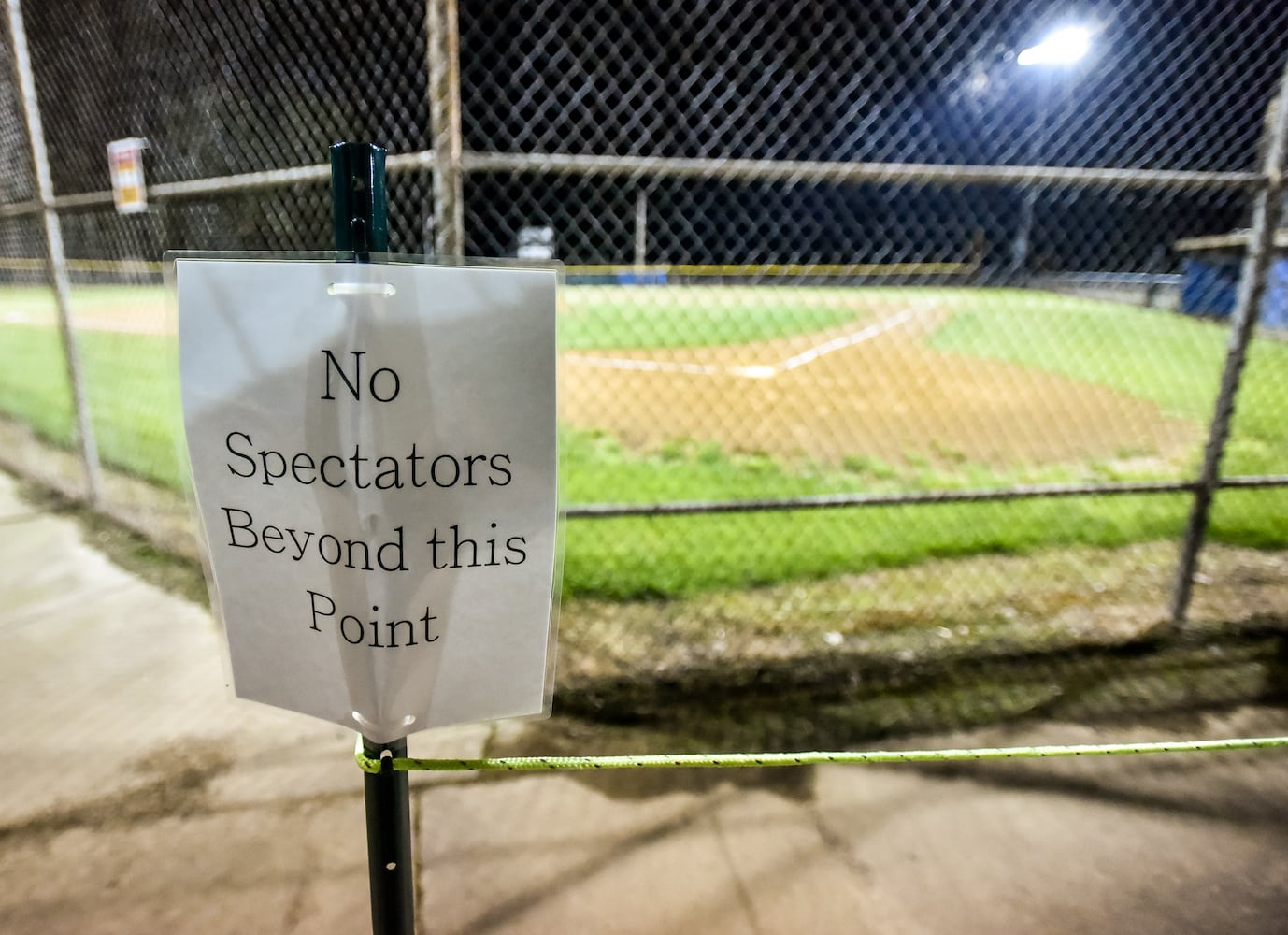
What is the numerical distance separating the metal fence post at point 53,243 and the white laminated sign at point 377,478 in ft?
13.3

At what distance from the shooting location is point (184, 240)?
178 inches

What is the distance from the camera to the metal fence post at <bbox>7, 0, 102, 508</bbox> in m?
3.64

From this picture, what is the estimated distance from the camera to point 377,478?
0.93 meters

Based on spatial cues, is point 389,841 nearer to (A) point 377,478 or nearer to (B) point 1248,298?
(A) point 377,478

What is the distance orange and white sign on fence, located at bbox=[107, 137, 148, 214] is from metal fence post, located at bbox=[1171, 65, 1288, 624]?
4637 mm

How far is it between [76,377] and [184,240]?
101cm

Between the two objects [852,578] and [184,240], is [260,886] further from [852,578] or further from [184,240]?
[184,240]

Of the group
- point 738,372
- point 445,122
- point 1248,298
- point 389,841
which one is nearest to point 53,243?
point 445,122

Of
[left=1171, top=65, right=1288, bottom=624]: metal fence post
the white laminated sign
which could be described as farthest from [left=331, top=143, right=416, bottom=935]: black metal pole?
[left=1171, top=65, right=1288, bottom=624]: metal fence post

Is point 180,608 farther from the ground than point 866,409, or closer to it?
closer to it

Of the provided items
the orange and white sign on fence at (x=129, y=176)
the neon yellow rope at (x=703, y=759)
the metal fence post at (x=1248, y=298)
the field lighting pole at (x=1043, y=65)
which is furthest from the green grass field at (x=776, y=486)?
the field lighting pole at (x=1043, y=65)

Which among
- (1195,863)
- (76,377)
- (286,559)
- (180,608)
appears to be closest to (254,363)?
(286,559)

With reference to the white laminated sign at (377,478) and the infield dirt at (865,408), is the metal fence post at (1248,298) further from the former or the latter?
the white laminated sign at (377,478)

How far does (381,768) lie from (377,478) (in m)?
0.46
